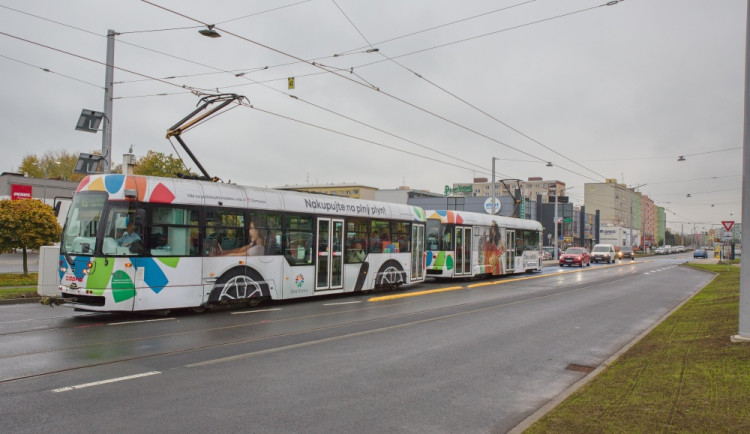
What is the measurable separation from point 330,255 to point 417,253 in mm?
5423

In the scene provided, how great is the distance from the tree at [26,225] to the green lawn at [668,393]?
18.6 m

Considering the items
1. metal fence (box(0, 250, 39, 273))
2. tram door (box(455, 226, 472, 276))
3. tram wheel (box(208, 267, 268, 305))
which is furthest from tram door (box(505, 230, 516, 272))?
metal fence (box(0, 250, 39, 273))

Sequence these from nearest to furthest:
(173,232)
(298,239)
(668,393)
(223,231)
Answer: (668,393)
(173,232)
(223,231)
(298,239)

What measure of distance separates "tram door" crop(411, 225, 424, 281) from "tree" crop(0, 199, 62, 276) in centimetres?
1270

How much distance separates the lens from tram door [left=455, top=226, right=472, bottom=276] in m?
25.0

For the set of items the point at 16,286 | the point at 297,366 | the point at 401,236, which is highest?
the point at 401,236

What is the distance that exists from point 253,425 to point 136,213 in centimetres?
805

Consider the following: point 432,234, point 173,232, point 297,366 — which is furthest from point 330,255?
point 432,234

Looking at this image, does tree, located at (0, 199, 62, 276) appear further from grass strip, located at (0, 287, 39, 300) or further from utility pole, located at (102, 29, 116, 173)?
utility pole, located at (102, 29, 116, 173)

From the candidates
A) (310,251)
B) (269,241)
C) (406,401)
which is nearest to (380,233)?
(310,251)

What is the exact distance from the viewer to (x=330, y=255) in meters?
16.4

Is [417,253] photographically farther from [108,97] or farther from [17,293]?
[17,293]

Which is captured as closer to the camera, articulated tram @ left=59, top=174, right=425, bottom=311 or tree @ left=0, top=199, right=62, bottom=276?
articulated tram @ left=59, top=174, right=425, bottom=311

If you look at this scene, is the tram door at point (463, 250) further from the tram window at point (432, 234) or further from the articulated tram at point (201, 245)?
the articulated tram at point (201, 245)
